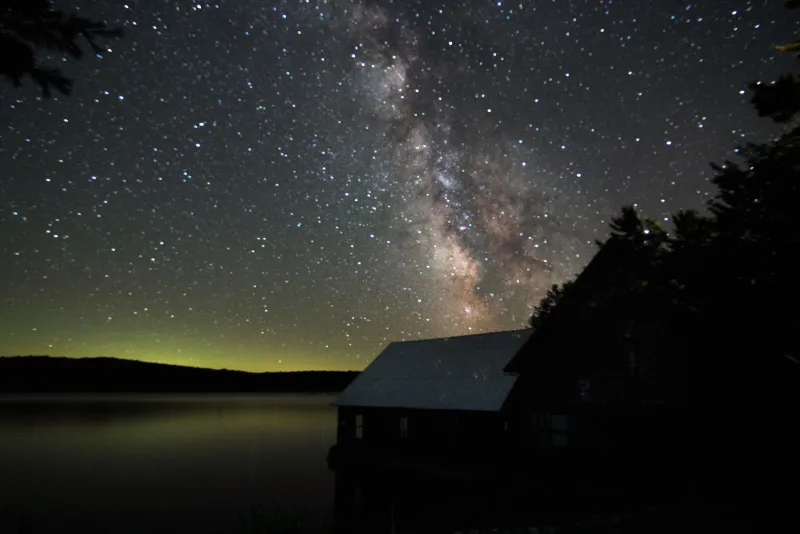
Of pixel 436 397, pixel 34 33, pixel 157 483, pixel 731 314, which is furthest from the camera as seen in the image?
pixel 157 483

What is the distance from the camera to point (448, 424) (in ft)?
89.6

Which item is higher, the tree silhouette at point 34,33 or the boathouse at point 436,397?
the tree silhouette at point 34,33

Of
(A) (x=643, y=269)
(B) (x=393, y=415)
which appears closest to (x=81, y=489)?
(B) (x=393, y=415)

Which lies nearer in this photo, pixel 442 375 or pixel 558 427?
pixel 558 427

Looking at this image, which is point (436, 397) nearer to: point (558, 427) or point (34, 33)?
point (558, 427)

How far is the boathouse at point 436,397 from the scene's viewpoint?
25.5 metres

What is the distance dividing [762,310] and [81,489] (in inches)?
1534

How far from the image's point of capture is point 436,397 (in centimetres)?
2855

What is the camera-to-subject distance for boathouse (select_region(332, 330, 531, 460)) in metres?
25.5

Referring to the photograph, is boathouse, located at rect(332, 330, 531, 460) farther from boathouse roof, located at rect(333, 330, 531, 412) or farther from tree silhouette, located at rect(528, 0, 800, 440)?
tree silhouette, located at rect(528, 0, 800, 440)

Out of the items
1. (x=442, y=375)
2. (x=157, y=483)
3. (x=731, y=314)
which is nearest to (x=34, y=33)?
(x=731, y=314)

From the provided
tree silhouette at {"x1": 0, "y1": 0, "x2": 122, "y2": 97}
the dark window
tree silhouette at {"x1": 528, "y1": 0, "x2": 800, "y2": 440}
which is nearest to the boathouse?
the dark window

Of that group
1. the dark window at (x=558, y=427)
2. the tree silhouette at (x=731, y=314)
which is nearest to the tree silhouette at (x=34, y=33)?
the tree silhouette at (x=731, y=314)

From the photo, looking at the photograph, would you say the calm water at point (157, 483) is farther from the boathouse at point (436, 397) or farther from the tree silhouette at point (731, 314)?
the tree silhouette at point (731, 314)
